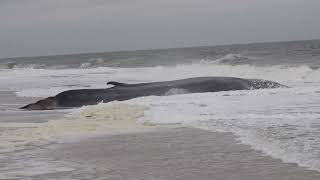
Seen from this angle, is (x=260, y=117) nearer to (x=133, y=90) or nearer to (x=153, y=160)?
(x=153, y=160)

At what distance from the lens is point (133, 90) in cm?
1587

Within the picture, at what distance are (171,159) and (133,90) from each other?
9.53 metres

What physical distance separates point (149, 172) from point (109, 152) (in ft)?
4.43

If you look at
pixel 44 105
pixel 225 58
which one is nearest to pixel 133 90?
pixel 44 105

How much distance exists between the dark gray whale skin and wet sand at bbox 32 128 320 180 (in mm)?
6763

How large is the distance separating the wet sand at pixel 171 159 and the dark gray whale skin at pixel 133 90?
22.2ft

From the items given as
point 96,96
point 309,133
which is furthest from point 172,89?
point 309,133

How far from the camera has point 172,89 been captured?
16.2m

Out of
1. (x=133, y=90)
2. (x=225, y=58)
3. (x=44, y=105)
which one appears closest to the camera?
(x=44, y=105)

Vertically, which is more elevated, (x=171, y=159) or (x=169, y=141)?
(x=169, y=141)

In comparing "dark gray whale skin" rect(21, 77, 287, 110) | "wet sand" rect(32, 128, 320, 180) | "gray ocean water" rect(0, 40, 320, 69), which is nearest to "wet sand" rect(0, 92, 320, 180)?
"wet sand" rect(32, 128, 320, 180)

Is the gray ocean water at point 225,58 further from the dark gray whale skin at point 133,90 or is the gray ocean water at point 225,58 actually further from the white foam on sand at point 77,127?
the white foam on sand at point 77,127

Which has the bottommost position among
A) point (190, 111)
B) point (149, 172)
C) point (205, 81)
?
point (149, 172)

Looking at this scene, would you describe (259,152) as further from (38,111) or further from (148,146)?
(38,111)
